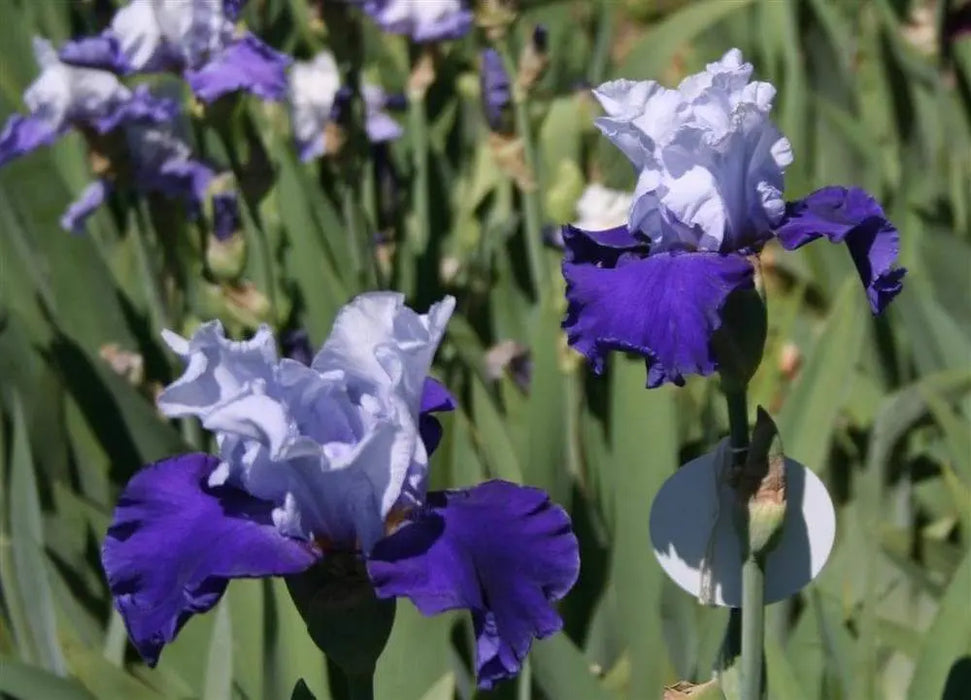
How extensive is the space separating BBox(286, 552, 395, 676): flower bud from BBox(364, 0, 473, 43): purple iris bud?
922 millimetres

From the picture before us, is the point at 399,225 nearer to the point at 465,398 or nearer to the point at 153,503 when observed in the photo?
the point at 465,398

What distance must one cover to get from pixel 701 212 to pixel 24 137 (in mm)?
874

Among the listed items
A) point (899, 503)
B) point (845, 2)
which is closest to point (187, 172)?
point (899, 503)

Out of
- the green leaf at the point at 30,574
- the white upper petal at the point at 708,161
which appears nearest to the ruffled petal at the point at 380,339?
the white upper petal at the point at 708,161

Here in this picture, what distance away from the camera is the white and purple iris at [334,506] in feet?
1.50

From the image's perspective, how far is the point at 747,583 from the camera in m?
0.53

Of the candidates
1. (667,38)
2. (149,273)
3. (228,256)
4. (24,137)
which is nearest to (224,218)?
(228,256)

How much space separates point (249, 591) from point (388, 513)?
451 millimetres

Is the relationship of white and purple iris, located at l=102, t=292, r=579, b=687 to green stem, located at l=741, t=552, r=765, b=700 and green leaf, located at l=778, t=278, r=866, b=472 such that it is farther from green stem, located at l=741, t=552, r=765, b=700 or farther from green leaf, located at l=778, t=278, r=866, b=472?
green leaf, located at l=778, t=278, r=866, b=472

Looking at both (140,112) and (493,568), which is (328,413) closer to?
(493,568)

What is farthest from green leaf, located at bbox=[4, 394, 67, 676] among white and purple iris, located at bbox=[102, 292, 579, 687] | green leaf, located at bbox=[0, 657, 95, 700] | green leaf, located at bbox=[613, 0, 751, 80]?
green leaf, located at bbox=[613, 0, 751, 80]

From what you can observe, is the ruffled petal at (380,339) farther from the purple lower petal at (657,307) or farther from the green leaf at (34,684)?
the green leaf at (34,684)

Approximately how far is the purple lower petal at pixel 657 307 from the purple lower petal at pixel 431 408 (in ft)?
0.23

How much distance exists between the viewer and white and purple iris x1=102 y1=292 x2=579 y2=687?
457mm
